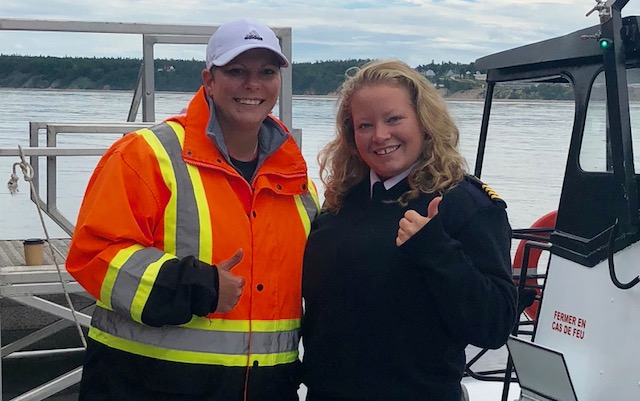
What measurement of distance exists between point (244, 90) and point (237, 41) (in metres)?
0.13

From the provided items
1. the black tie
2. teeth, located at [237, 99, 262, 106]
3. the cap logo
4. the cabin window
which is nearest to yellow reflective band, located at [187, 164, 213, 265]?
teeth, located at [237, 99, 262, 106]

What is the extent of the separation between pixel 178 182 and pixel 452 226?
73 cm

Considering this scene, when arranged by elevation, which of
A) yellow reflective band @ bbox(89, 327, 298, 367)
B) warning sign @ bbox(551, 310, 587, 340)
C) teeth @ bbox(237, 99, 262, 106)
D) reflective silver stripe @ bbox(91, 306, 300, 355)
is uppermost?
teeth @ bbox(237, 99, 262, 106)

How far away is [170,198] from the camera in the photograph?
2465 millimetres

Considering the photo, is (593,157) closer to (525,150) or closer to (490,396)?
(490,396)

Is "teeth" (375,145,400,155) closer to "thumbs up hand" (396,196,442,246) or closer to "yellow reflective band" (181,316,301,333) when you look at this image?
"thumbs up hand" (396,196,442,246)

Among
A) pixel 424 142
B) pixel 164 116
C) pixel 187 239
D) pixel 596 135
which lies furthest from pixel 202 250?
pixel 164 116

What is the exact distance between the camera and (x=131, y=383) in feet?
8.29

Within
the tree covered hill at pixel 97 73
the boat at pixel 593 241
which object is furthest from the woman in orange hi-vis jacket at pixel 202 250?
the tree covered hill at pixel 97 73

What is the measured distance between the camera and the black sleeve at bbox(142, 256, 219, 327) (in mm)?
2381

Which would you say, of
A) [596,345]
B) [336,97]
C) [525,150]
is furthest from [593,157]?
[525,150]

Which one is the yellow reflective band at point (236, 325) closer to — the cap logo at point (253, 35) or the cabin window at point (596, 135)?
the cap logo at point (253, 35)

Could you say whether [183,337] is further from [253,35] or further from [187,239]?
[253,35]

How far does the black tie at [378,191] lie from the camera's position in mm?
2670
